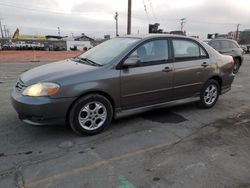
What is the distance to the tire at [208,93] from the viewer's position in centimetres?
555

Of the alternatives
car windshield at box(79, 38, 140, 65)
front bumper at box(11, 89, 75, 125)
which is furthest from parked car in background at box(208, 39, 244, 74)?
front bumper at box(11, 89, 75, 125)

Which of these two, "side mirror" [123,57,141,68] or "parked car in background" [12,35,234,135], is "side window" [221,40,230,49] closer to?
"parked car in background" [12,35,234,135]

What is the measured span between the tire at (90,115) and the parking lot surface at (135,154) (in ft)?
0.48

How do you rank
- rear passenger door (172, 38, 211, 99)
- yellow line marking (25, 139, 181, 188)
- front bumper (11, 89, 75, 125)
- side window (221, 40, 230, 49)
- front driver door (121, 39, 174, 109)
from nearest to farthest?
yellow line marking (25, 139, 181, 188) < front bumper (11, 89, 75, 125) < front driver door (121, 39, 174, 109) < rear passenger door (172, 38, 211, 99) < side window (221, 40, 230, 49)

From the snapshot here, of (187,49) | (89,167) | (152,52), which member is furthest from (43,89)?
(187,49)

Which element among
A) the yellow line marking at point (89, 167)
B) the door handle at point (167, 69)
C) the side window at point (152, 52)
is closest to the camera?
the yellow line marking at point (89, 167)

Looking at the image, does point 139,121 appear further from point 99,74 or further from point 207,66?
point 207,66

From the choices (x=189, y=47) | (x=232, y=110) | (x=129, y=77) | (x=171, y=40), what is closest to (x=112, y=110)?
(x=129, y=77)

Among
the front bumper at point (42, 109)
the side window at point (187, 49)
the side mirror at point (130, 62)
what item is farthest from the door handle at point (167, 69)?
the front bumper at point (42, 109)

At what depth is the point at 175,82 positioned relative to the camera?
497 centimetres

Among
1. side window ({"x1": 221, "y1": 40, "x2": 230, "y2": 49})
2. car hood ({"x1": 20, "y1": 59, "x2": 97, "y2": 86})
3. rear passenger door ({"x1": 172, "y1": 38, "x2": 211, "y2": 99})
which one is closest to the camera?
car hood ({"x1": 20, "y1": 59, "x2": 97, "y2": 86})

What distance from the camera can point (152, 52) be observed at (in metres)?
4.70

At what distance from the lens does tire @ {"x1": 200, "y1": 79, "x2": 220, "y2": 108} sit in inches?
218

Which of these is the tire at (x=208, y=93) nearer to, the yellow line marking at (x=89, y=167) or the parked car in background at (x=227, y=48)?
the yellow line marking at (x=89, y=167)
